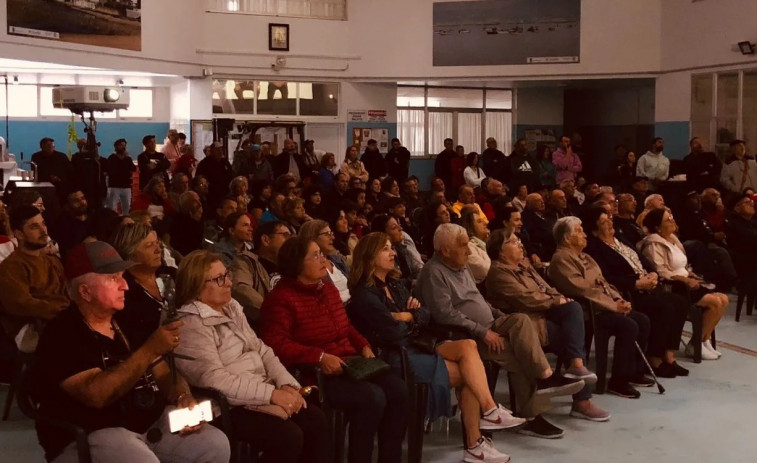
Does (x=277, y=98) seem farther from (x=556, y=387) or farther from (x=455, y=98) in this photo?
(x=556, y=387)

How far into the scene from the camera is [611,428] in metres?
5.48

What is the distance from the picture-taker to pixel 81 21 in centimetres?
1298

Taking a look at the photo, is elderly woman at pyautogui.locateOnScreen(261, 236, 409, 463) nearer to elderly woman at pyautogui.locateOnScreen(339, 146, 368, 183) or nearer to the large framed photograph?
elderly woman at pyautogui.locateOnScreen(339, 146, 368, 183)

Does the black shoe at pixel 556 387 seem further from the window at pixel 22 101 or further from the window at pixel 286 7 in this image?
the window at pixel 22 101

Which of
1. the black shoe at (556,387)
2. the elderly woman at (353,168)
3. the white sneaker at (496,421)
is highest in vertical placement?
the elderly woman at (353,168)

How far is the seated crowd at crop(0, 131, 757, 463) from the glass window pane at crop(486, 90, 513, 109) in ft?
31.2

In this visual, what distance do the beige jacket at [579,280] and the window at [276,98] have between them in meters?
10.6

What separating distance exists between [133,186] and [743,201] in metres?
7.94

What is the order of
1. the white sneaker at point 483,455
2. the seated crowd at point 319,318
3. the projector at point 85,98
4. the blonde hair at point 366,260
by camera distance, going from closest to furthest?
1. the seated crowd at point 319,318
2. the white sneaker at point 483,455
3. the blonde hair at point 366,260
4. the projector at point 85,98

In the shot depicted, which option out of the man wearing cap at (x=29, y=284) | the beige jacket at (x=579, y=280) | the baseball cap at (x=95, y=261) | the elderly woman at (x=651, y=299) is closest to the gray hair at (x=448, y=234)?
the beige jacket at (x=579, y=280)

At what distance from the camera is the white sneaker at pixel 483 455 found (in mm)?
4777

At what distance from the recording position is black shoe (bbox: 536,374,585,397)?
17.2 ft

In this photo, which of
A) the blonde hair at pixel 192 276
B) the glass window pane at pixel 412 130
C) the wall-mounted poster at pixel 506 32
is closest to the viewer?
the blonde hair at pixel 192 276

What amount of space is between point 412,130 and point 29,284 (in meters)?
13.2
